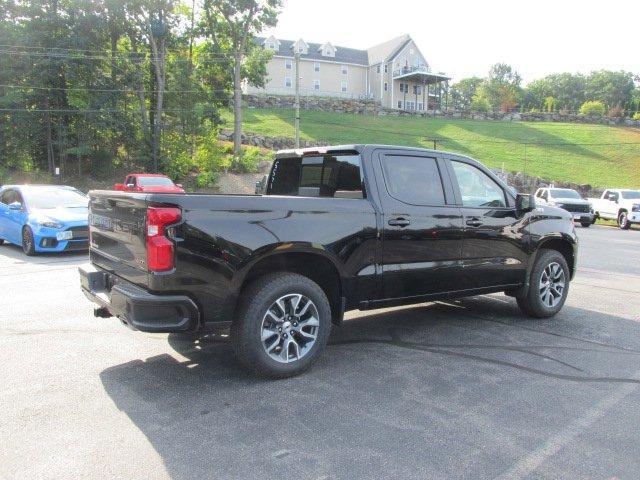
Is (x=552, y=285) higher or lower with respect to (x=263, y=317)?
lower

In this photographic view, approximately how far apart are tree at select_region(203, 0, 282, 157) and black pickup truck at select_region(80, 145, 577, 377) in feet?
117

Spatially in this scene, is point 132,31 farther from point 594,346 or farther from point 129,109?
point 594,346

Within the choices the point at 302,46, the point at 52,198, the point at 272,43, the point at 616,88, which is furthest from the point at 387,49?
the point at 52,198

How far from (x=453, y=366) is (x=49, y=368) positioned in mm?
3476

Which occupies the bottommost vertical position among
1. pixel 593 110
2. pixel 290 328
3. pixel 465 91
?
pixel 290 328

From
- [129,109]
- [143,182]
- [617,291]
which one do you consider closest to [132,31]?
[129,109]

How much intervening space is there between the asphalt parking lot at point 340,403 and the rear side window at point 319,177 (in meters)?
1.54

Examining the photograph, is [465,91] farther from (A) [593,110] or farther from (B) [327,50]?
(B) [327,50]

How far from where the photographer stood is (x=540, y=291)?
20.7 feet

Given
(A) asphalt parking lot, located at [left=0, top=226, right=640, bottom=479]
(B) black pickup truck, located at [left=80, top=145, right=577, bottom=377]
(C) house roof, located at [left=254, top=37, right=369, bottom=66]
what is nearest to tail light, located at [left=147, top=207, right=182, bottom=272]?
(B) black pickup truck, located at [left=80, top=145, right=577, bottom=377]

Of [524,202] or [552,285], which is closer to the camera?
[524,202]

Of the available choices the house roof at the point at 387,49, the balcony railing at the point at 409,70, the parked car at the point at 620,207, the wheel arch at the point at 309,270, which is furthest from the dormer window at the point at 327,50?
the wheel arch at the point at 309,270

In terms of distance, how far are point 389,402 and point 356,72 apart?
77903mm

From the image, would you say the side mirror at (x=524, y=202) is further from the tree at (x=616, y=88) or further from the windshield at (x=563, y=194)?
the tree at (x=616, y=88)
